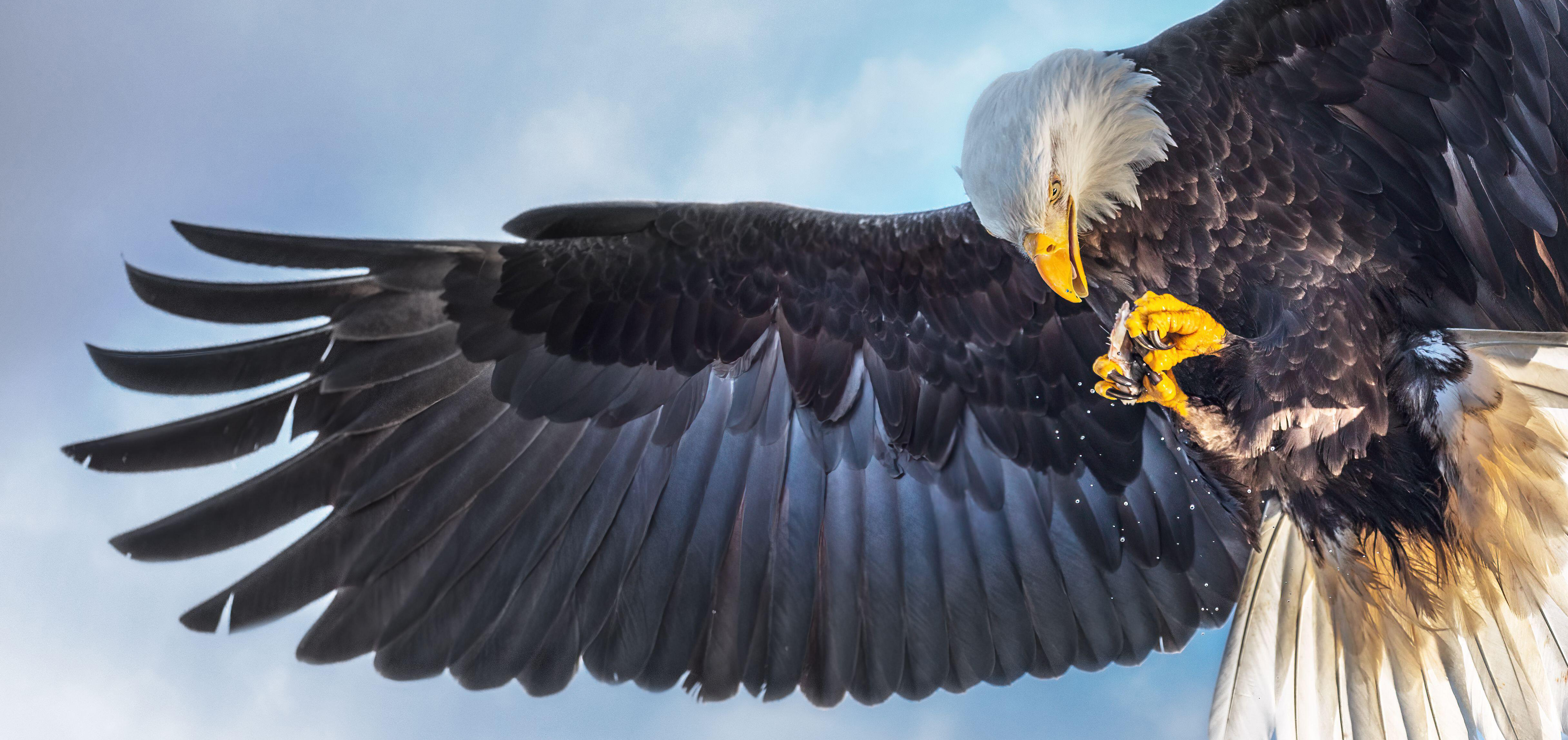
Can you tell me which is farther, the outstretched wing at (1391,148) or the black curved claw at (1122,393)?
the black curved claw at (1122,393)

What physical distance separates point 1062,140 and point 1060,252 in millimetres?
227

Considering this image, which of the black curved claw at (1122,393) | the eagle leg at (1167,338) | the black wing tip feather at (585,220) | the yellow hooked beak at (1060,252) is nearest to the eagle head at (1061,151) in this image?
the yellow hooked beak at (1060,252)

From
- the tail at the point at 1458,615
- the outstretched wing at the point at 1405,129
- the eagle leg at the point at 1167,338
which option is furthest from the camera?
the eagle leg at the point at 1167,338

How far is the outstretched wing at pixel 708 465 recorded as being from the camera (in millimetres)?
2459

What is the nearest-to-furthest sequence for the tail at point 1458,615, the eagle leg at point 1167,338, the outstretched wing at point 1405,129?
the outstretched wing at point 1405,129 → the tail at point 1458,615 → the eagle leg at point 1167,338

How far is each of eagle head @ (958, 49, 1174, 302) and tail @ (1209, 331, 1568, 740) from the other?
78 centimetres

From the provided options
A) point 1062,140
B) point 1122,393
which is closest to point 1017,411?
point 1122,393

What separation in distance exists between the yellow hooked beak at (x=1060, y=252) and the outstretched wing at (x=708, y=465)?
418 mm

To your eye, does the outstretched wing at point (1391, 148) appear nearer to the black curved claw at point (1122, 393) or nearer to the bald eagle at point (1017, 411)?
the bald eagle at point (1017, 411)

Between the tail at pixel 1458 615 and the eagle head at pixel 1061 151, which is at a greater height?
the eagle head at pixel 1061 151

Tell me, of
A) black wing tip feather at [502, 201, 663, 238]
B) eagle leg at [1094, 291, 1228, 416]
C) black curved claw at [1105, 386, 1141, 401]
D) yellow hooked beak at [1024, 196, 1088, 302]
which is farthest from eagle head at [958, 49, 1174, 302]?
black wing tip feather at [502, 201, 663, 238]

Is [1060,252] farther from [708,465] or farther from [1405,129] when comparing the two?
[708,465]

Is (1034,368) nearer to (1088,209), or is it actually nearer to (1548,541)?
(1088,209)

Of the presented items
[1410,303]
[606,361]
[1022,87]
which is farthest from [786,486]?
[1410,303]
